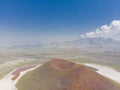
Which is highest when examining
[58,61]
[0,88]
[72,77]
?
[58,61]

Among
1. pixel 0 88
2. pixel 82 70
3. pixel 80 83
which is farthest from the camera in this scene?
pixel 0 88

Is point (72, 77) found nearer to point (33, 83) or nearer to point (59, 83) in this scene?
point (59, 83)

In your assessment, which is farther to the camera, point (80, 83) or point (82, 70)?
point (82, 70)

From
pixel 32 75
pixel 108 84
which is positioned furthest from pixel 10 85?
pixel 108 84

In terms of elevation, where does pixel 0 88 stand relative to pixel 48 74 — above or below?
below

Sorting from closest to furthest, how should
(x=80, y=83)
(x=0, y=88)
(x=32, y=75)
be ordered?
(x=80, y=83), (x=0, y=88), (x=32, y=75)

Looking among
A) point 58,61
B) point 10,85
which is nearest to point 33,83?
point 10,85
